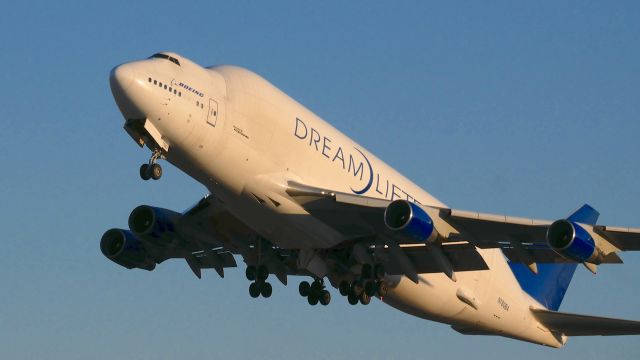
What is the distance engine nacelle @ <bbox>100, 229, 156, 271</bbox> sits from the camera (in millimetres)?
45625

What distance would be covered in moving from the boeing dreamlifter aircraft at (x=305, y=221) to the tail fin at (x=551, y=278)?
2.18 meters

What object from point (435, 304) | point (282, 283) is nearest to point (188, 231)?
point (282, 283)

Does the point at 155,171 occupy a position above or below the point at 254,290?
below

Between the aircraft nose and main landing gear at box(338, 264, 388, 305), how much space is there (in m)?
11.5

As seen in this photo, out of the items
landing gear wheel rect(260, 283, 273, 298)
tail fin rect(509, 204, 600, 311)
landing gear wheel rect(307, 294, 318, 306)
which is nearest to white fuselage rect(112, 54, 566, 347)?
landing gear wheel rect(260, 283, 273, 298)

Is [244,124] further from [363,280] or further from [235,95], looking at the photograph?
[363,280]

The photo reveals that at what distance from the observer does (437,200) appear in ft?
152

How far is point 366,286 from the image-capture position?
41500mm

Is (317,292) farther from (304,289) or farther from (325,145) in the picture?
(325,145)

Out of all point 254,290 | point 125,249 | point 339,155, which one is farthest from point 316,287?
point 125,249

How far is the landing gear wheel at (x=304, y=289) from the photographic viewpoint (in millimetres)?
44031

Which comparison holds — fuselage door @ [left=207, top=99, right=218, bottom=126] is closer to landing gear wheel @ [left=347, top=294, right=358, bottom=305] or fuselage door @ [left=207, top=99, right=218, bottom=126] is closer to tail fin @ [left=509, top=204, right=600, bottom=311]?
landing gear wheel @ [left=347, top=294, right=358, bottom=305]

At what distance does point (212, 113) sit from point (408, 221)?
7120mm

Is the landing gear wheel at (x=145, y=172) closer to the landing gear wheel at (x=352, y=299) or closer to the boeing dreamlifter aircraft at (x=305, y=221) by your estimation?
the boeing dreamlifter aircraft at (x=305, y=221)
